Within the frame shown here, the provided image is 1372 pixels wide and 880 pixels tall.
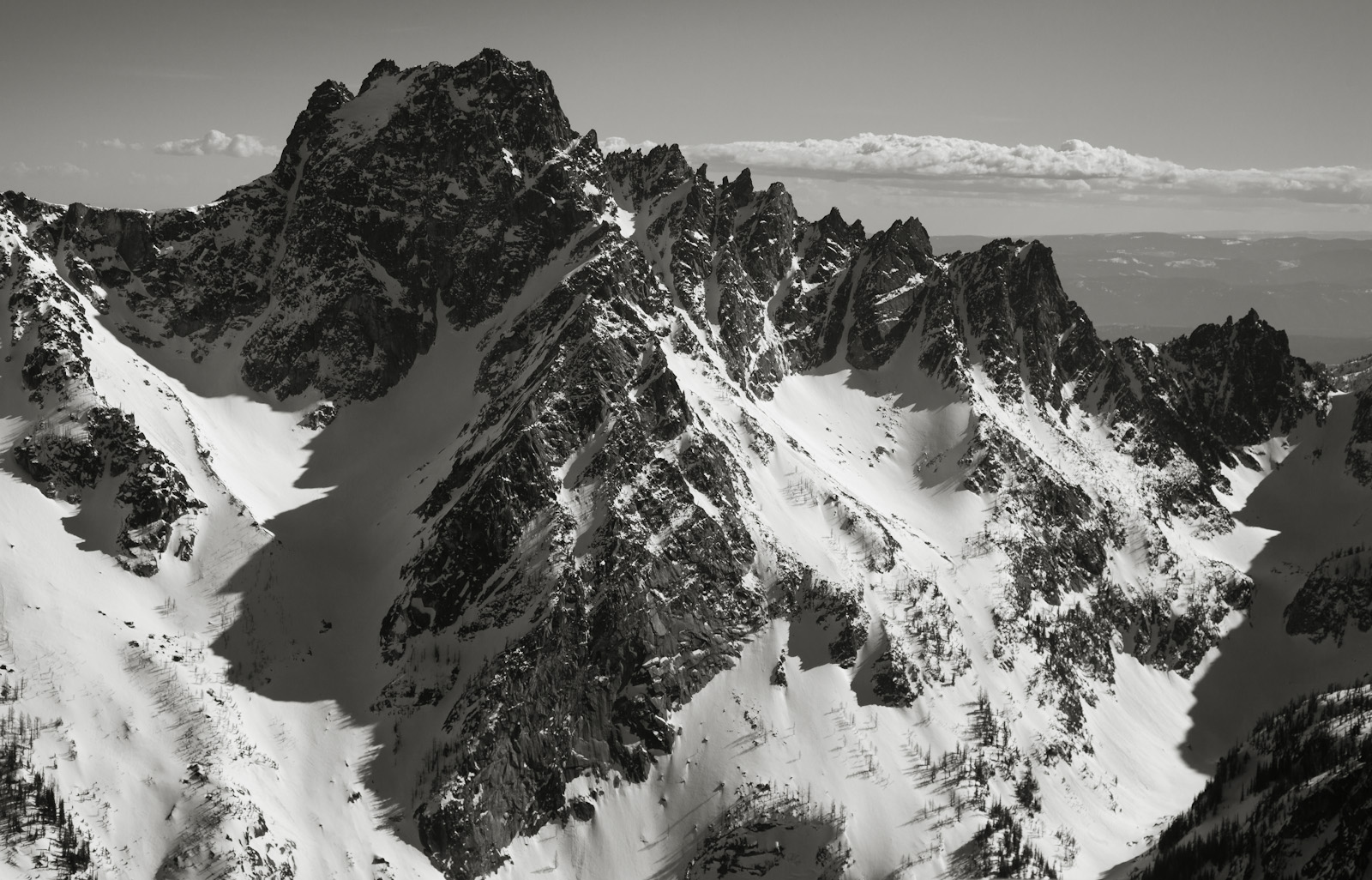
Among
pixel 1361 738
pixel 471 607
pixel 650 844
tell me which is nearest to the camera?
pixel 1361 738

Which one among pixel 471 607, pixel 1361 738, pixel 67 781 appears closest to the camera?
pixel 67 781

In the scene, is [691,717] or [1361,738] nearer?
[1361,738]

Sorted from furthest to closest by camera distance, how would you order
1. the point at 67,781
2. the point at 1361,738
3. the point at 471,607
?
the point at 471,607 < the point at 1361,738 < the point at 67,781

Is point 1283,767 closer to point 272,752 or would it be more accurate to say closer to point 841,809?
point 841,809

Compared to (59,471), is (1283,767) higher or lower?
lower

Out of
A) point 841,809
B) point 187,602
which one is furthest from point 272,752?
point 841,809

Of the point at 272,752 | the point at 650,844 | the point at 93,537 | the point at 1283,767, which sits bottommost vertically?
the point at 650,844

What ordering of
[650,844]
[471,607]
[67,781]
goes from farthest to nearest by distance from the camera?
[471,607], [650,844], [67,781]

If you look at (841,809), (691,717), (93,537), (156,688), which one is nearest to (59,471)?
(93,537)

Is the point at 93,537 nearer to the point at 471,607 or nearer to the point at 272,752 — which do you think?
the point at 272,752
